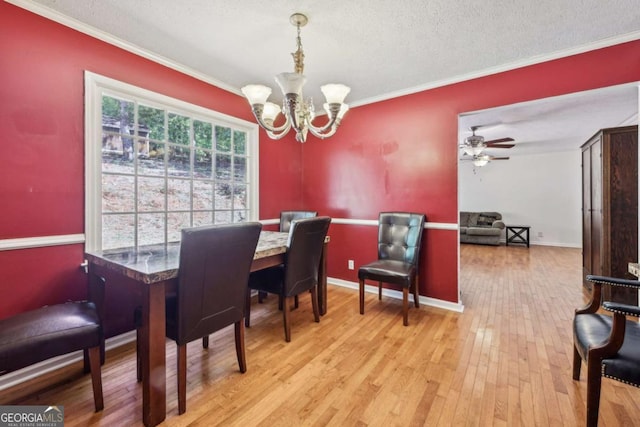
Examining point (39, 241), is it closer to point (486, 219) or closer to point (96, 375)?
point (96, 375)

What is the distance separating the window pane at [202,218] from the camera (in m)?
2.82

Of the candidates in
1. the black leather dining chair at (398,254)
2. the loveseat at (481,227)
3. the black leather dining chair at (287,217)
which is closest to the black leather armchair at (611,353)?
the black leather dining chair at (398,254)

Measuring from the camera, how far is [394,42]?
2203mm

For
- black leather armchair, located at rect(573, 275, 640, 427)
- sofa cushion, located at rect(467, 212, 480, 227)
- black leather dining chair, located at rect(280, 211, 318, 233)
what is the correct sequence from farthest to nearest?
1. sofa cushion, located at rect(467, 212, 480, 227)
2. black leather dining chair, located at rect(280, 211, 318, 233)
3. black leather armchair, located at rect(573, 275, 640, 427)

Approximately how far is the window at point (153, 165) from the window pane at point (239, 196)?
0.5 inches

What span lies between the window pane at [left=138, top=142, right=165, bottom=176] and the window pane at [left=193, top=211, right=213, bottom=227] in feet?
1.75

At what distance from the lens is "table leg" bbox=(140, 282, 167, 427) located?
135cm

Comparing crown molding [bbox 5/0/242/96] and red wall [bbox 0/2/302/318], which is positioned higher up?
crown molding [bbox 5/0/242/96]

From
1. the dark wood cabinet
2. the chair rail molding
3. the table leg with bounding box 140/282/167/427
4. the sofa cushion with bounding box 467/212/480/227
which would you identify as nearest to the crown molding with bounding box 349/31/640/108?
the dark wood cabinet

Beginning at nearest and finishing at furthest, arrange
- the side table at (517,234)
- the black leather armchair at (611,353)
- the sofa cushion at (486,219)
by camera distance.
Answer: the black leather armchair at (611,353)
the side table at (517,234)
the sofa cushion at (486,219)

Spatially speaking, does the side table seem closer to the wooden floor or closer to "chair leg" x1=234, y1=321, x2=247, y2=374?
the wooden floor

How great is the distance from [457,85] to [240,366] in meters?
3.20

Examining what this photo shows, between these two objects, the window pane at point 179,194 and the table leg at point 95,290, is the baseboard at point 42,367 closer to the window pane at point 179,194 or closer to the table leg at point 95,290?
the table leg at point 95,290

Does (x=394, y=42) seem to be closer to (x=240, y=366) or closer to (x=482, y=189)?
(x=240, y=366)
